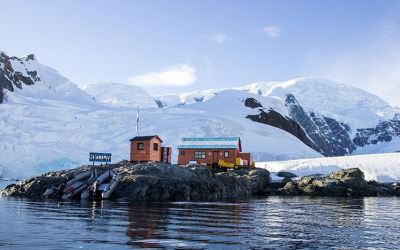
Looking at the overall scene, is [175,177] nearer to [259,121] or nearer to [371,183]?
[371,183]

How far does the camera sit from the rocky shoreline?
35.9 m

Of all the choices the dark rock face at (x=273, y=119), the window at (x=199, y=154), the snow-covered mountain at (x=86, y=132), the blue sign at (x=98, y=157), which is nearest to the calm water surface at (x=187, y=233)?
the blue sign at (x=98, y=157)

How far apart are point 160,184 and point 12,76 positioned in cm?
14900

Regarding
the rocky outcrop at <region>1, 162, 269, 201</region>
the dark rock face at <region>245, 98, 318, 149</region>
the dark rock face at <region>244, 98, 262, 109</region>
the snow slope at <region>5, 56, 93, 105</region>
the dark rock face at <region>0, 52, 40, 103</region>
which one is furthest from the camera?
the dark rock face at <region>244, 98, 262, 109</region>

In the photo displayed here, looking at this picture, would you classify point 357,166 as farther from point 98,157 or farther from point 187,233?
point 187,233

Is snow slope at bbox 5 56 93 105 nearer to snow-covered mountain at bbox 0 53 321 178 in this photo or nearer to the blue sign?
snow-covered mountain at bbox 0 53 321 178

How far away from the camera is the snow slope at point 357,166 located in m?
70.4

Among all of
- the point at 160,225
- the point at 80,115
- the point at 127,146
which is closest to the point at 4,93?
the point at 80,115

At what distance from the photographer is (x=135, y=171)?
3881 centimetres

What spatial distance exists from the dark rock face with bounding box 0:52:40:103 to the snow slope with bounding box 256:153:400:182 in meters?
105

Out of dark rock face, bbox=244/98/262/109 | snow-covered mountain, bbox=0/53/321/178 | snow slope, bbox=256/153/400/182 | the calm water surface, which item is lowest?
the calm water surface

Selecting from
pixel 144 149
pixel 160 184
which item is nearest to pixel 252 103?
pixel 144 149

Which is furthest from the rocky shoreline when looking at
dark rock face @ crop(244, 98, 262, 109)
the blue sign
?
dark rock face @ crop(244, 98, 262, 109)

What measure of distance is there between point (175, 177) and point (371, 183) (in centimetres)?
3087
